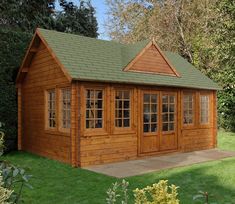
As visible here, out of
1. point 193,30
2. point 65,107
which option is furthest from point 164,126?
point 193,30

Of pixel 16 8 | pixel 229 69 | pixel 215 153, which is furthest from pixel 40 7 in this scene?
pixel 215 153

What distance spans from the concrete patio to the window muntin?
1.27m

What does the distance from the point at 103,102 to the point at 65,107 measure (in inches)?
48.9

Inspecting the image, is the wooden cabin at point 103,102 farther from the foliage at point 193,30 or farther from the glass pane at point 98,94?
the foliage at point 193,30

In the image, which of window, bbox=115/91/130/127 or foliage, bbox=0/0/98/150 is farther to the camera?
foliage, bbox=0/0/98/150

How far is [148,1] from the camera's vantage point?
86.5 feet

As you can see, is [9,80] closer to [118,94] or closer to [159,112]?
[118,94]

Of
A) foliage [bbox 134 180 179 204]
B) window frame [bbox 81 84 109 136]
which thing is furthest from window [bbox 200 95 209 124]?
foliage [bbox 134 180 179 204]

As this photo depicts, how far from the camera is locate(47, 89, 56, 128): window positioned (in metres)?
11.2

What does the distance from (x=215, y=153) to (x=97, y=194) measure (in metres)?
6.95

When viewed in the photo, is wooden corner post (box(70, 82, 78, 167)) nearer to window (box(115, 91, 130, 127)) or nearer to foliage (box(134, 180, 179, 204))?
window (box(115, 91, 130, 127))

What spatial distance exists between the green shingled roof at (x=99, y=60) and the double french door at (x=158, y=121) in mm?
554

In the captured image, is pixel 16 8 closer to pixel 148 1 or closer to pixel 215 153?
pixel 148 1

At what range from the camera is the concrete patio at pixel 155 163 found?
9000 millimetres
